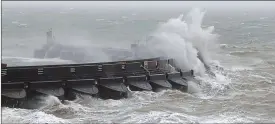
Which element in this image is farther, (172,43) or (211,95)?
(172,43)

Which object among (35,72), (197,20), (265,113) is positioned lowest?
(265,113)

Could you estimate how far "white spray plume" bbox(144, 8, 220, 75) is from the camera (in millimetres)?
25500

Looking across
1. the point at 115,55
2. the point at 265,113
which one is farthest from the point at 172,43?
the point at 265,113

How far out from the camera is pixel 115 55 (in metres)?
29.0

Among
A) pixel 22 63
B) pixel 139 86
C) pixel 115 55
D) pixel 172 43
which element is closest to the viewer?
pixel 139 86

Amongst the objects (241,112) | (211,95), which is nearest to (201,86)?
(211,95)

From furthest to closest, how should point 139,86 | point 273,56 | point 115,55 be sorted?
point 273,56, point 115,55, point 139,86

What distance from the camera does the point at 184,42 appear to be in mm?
27062

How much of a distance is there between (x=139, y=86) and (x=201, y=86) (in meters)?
4.08

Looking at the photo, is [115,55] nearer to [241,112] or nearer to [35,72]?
[35,72]

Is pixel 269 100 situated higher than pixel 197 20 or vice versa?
pixel 197 20

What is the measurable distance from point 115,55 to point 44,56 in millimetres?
6957

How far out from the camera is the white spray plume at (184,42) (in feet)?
83.7

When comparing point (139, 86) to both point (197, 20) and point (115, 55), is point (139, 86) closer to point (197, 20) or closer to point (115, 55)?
point (115, 55)
